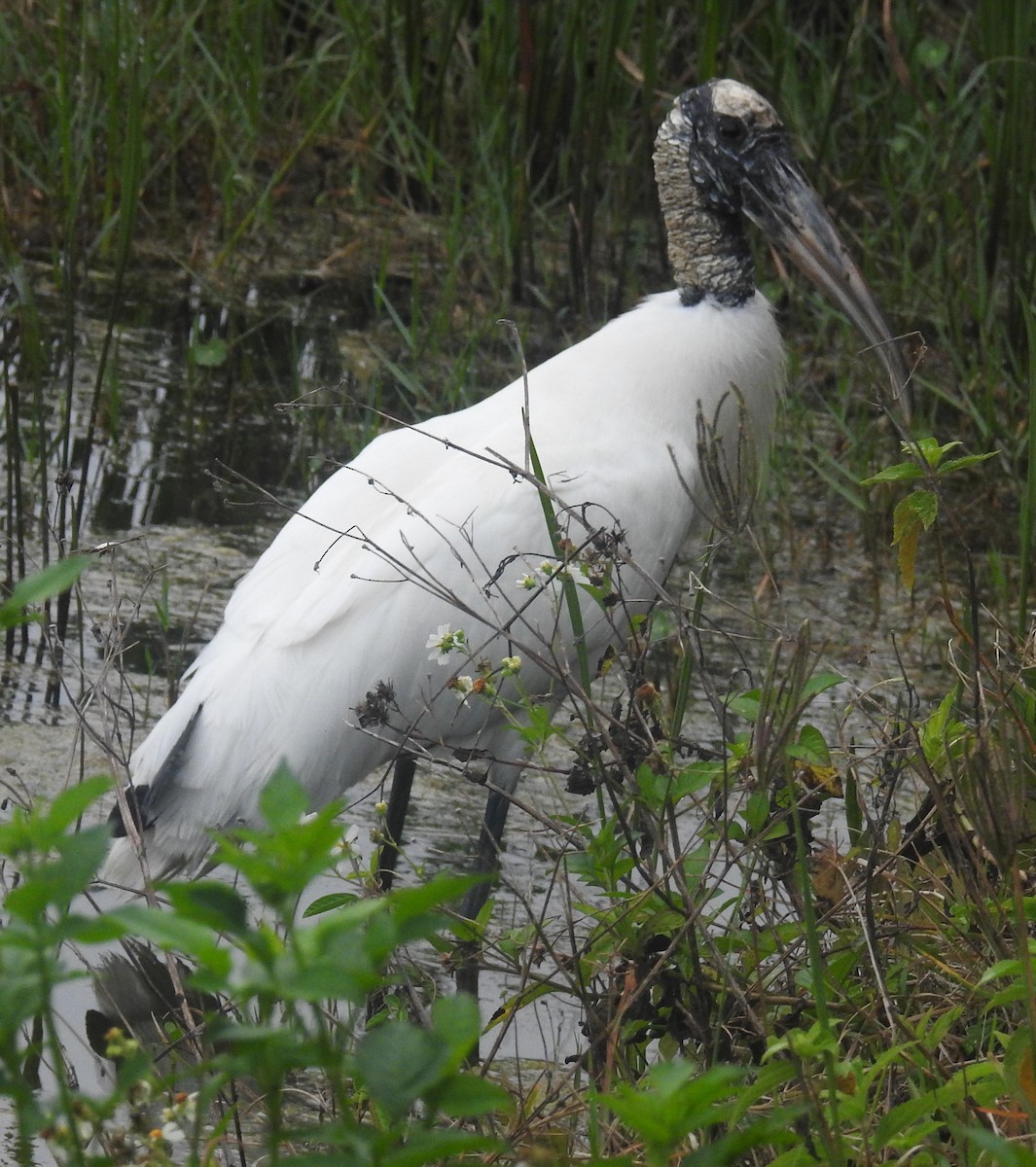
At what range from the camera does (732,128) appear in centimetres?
345

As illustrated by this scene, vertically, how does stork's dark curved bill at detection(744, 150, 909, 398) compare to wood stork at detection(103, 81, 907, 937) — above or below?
above

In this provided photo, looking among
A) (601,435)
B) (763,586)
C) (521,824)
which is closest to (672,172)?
(601,435)

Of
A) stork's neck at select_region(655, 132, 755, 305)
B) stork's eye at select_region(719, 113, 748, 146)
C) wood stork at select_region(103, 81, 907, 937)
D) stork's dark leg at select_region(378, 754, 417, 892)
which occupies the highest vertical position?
stork's eye at select_region(719, 113, 748, 146)

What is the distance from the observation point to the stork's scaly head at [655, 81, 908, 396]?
11.2 ft

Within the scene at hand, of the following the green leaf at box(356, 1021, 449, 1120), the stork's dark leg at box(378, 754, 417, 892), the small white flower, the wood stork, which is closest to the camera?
the green leaf at box(356, 1021, 449, 1120)

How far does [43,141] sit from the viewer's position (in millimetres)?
5461

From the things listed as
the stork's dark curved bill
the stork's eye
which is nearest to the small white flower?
the stork's dark curved bill

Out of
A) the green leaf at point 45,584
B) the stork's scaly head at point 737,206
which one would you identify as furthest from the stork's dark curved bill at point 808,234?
the green leaf at point 45,584

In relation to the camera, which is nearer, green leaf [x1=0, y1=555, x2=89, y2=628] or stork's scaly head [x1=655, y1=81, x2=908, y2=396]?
green leaf [x1=0, y1=555, x2=89, y2=628]

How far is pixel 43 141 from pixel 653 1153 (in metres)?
4.83

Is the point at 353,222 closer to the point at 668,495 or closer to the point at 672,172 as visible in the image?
the point at 672,172

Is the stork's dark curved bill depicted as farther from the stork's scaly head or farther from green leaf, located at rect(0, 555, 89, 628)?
green leaf, located at rect(0, 555, 89, 628)

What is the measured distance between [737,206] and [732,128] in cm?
15

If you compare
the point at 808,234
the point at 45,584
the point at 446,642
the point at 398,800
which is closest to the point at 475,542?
the point at 398,800
